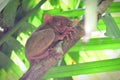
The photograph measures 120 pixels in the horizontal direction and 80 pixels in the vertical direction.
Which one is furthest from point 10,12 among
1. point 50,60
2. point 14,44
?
A: point 50,60

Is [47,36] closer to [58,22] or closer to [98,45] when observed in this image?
[58,22]

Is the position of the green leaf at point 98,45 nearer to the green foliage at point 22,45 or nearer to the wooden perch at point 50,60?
the green foliage at point 22,45

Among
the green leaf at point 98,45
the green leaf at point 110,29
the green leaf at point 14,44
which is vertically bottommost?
the green leaf at point 98,45

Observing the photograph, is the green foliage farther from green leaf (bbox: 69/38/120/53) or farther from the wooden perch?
the wooden perch

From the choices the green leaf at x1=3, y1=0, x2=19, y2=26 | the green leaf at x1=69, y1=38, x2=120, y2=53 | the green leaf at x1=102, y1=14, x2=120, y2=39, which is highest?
the green leaf at x1=3, y1=0, x2=19, y2=26

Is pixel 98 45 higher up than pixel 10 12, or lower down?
lower down

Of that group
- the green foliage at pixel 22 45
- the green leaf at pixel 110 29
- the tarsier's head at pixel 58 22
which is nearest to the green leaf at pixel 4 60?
the green foliage at pixel 22 45

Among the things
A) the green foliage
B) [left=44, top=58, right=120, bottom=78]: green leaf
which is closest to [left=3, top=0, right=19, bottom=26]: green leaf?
the green foliage
